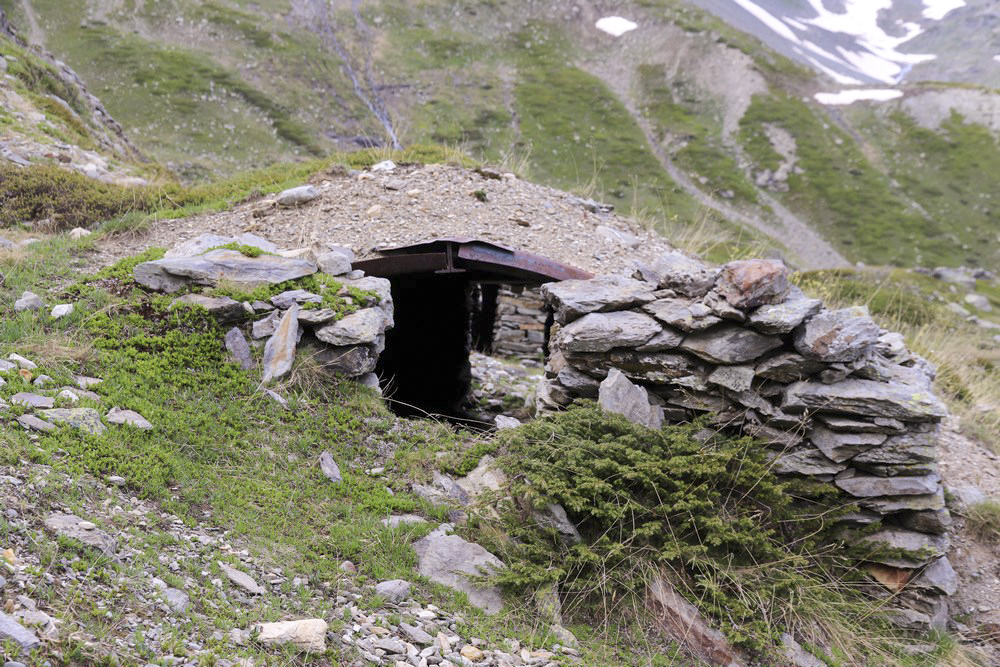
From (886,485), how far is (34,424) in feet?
27.1

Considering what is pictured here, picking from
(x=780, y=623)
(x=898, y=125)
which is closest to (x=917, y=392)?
(x=780, y=623)

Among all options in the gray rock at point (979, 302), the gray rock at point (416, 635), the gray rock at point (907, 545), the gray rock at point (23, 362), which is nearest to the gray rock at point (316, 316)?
the gray rock at point (23, 362)

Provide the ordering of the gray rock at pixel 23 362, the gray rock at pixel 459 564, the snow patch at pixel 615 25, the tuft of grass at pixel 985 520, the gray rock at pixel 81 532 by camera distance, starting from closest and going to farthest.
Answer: the gray rock at pixel 81 532, the gray rock at pixel 459 564, the gray rock at pixel 23 362, the tuft of grass at pixel 985 520, the snow patch at pixel 615 25

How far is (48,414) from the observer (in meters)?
5.55

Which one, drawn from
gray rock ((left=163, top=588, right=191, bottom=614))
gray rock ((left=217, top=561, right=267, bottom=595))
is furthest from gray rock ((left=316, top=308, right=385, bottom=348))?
gray rock ((left=163, top=588, right=191, bottom=614))

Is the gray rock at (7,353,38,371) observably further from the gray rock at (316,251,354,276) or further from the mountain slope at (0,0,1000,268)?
the mountain slope at (0,0,1000,268)

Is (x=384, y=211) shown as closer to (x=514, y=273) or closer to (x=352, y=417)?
(x=514, y=273)

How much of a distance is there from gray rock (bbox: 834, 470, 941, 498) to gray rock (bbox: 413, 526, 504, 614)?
13.2 feet

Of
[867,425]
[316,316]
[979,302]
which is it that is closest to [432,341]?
[316,316]

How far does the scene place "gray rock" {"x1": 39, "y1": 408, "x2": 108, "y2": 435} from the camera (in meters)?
5.53

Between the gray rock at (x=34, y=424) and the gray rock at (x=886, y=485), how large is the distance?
7.78 meters

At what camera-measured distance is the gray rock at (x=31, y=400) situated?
5.54 m

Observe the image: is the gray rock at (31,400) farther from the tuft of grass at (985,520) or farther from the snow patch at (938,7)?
the snow patch at (938,7)

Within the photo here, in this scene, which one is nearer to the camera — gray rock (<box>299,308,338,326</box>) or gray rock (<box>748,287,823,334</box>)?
gray rock (<box>748,287,823,334</box>)
